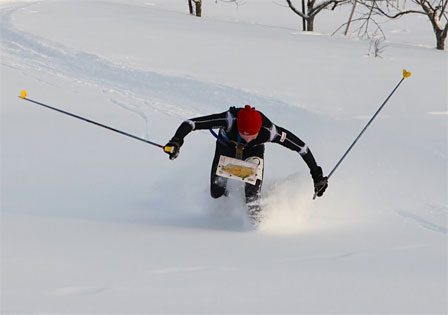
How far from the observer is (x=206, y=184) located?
6.14 m

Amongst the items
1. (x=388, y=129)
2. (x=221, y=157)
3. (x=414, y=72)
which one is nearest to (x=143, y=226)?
(x=221, y=157)

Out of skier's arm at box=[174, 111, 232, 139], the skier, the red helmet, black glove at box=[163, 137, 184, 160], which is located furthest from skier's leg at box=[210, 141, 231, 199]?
the red helmet

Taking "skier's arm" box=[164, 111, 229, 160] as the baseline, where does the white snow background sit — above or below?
below

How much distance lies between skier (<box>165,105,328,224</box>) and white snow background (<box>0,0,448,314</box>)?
0.25 m

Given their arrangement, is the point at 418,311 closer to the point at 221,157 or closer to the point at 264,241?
the point at 264,241

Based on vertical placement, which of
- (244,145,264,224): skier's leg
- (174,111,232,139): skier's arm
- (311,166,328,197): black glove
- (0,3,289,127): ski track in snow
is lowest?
(0,3,289,127): ski track in snow

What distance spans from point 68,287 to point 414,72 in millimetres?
9571

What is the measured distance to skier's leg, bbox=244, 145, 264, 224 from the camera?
5359 mm

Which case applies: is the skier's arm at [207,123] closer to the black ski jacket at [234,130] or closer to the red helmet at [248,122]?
the black ski jacket at [234,130]

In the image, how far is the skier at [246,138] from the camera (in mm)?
4875

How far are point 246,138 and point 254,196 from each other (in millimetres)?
676

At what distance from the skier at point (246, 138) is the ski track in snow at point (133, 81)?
128 inches

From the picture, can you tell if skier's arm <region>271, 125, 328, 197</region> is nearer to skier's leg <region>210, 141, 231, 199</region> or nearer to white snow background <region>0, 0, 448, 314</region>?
white snow background <region>0, 0, 448, 314</region>

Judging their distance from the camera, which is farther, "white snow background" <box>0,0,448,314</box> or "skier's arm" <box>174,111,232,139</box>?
"skier's arm" <box>174,111,232,139</box>
